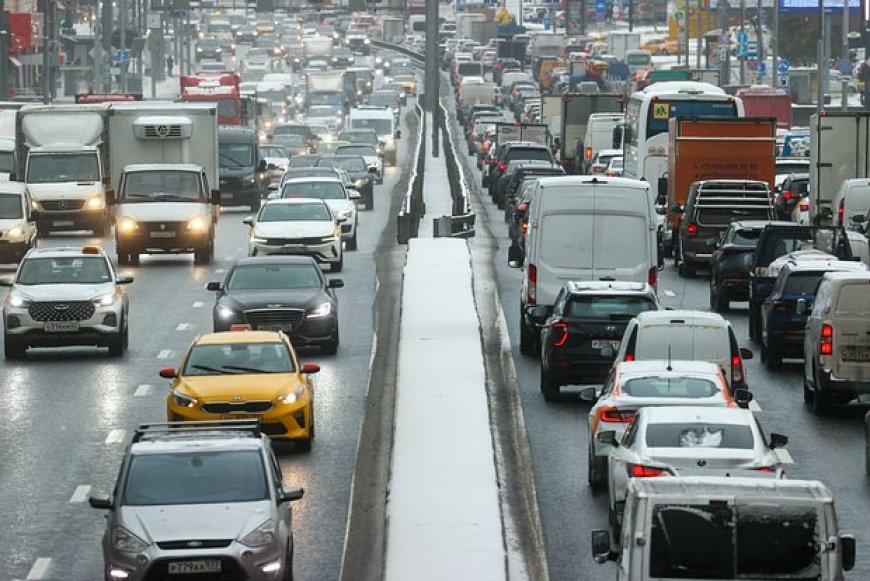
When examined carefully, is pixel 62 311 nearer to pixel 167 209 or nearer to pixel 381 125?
pixel 167 209

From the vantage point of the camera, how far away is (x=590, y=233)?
3425 centimetres

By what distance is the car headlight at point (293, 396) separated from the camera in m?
25.4

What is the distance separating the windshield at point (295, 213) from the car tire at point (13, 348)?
12.9 metres

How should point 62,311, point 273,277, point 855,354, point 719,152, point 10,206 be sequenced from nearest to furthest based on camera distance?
point 855,354, point 62,311, point 273,277, point 10,206, point 719,152

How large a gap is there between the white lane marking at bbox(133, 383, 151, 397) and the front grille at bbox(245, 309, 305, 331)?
2704 mm

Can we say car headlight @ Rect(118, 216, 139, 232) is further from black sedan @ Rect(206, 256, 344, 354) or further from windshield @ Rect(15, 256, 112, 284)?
black sedan @ Rect(206, 256, 344, 354)

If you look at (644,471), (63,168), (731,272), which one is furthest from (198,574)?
(63,168)

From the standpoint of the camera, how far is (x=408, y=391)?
2819cm

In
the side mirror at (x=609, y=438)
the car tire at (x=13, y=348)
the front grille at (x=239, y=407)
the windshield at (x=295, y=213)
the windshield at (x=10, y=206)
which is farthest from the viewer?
the windshield at (x=10, y=206)

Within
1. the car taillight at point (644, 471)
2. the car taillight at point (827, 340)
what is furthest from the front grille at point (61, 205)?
the car taillight at point (644, 471)

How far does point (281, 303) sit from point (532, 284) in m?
3.30

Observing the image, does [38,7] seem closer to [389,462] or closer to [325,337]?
[325,337]

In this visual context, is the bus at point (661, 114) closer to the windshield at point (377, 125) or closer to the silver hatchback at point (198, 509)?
the windshield at point (377, 125)

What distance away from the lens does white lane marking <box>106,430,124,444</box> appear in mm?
26812
